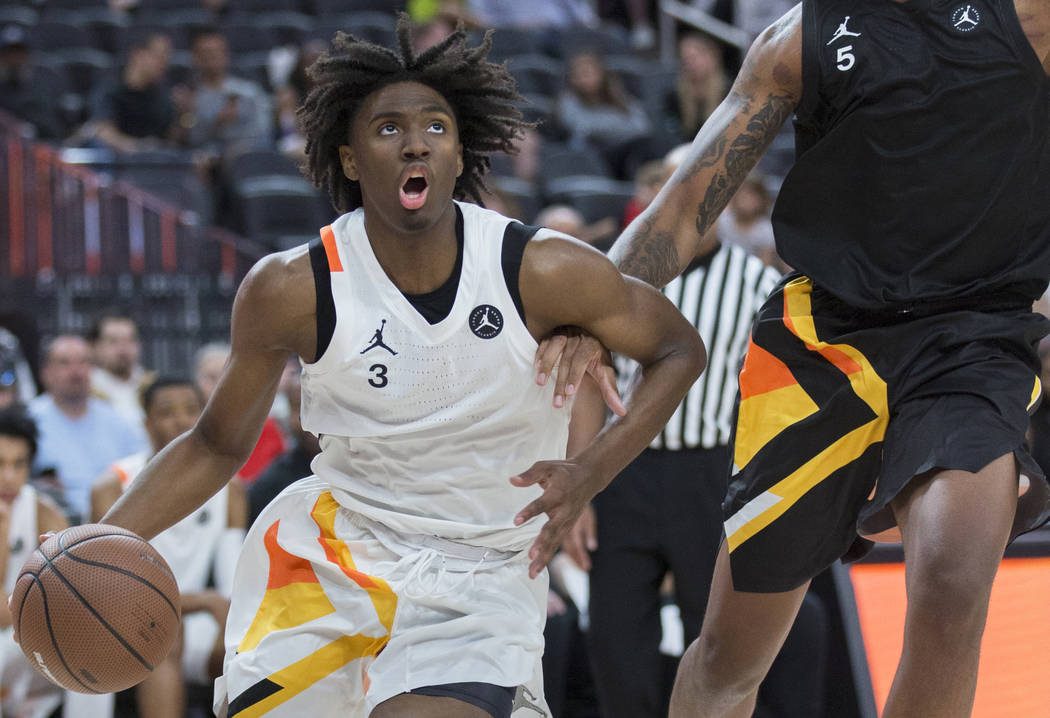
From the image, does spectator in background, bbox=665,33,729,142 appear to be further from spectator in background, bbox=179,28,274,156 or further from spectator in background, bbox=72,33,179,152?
spectator in background, bbox=72,33,179,152

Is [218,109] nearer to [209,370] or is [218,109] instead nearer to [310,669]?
[209,370]

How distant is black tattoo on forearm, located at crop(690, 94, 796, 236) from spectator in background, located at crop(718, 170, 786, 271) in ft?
12.8


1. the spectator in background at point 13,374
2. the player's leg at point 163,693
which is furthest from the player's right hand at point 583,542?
the spectator in background at point 13,374

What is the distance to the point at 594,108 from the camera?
34.9 ft

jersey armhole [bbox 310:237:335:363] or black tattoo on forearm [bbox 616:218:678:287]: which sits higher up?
black tattoo on forearm [bbox 616:218:678:287]

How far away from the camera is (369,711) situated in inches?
117

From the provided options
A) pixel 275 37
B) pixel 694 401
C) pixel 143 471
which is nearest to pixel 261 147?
pixel 275 37

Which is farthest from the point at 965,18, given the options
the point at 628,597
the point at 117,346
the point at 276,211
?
the point at 276,211

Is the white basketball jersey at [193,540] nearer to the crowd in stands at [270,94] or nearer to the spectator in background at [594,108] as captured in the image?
the crowd in stands at [270,94]

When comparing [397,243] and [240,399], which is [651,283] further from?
[240,399]

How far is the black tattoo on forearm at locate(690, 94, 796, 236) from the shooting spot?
3287 millimetres

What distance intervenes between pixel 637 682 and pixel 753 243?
330 centimetres

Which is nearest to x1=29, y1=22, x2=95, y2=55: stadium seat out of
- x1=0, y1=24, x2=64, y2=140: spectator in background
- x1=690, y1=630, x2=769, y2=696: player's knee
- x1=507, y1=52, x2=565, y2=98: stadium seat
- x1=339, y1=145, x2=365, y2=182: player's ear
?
x1=0, y1=24, x2=64, y2=140: spectator in background

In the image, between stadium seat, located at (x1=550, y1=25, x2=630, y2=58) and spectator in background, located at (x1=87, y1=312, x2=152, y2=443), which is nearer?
spectator in background, located at (x1=87, y1=312, x2=152, y2=443)
